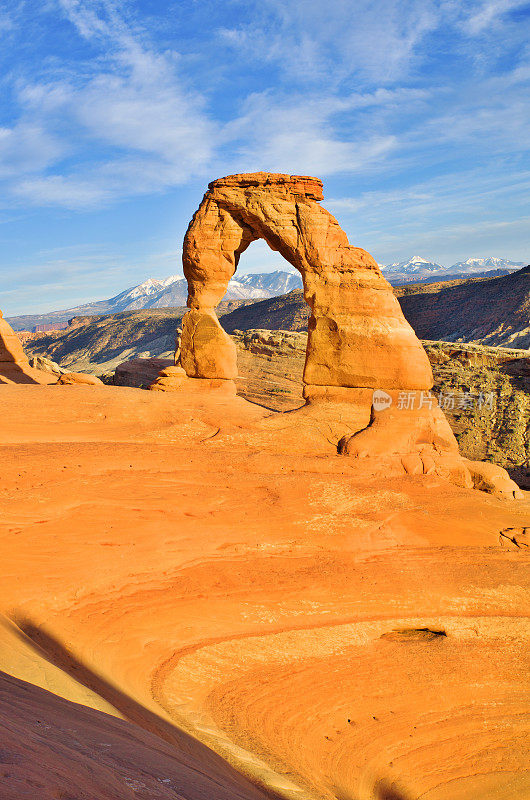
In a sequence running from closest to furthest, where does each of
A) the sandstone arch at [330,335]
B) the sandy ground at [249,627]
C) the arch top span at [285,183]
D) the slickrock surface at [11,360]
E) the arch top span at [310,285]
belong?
the sandy ground at [249,627]
the sandstone arch at [330,335]
the arch top span at [310,285]
the arch top span at [285,183]
the slickrock surface at [11,360]

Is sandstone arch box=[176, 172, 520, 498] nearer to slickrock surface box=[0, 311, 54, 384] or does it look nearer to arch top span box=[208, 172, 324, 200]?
arch top span box=[208, 172, 324, 200]

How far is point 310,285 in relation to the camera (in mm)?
12977

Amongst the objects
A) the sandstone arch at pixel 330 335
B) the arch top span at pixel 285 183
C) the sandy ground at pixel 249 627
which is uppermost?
the arch top span at pixel 285 183

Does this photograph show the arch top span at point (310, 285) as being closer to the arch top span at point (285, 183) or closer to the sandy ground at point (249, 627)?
the arch top span at point (285, 183)

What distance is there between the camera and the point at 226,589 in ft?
20.6

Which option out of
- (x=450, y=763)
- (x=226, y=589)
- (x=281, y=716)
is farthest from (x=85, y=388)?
(x=450, y=763)

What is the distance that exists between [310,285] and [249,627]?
9.02 meters

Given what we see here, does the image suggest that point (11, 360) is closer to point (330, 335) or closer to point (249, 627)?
point (330, 335)

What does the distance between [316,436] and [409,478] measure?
7.07ft

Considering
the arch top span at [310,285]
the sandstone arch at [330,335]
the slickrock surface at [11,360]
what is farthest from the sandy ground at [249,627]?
the slickrock surface at [11,360]

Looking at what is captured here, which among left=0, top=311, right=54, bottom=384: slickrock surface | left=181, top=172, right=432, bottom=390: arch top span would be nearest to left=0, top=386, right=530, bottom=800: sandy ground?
left=181, top=172, right=432, bottom=390: arch top span

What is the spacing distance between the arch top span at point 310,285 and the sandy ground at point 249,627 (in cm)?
340

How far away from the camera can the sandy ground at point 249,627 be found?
341 centimetres

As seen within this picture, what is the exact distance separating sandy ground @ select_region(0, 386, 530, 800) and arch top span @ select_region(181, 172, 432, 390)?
340 cm
